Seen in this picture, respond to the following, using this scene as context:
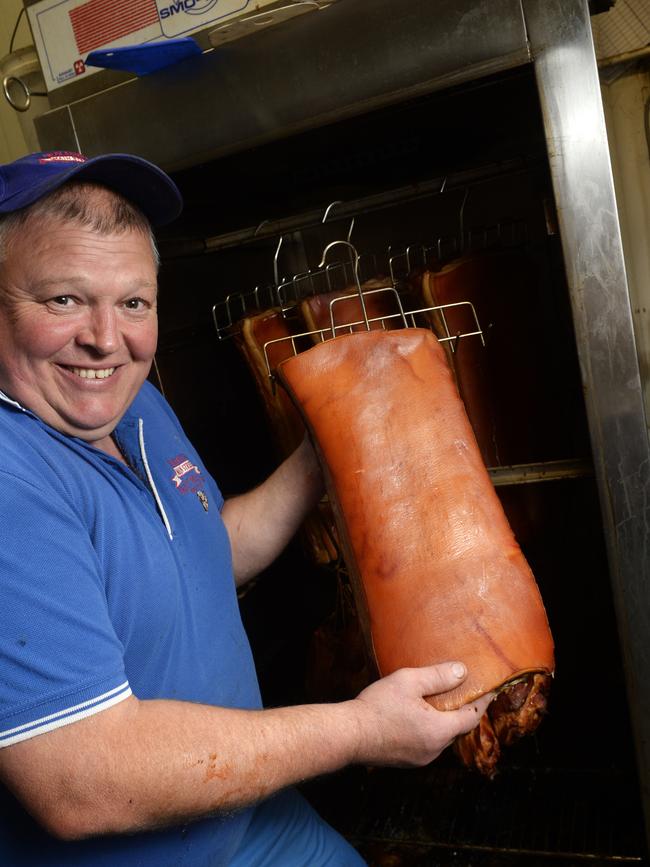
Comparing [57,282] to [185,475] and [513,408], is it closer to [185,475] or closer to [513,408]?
[185,475]

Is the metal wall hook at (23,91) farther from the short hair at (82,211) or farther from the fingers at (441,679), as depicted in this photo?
the fingers at (441,679)

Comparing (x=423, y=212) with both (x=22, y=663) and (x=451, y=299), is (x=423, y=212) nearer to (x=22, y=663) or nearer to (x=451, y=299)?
(x=451, y=299)

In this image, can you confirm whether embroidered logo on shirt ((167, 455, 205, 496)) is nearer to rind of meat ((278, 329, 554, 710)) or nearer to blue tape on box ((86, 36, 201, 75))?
rind of meat ((278, 329, 554, 710))

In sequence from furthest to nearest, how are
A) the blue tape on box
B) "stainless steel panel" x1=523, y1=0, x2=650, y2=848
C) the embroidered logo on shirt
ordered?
the embroidered logo on shirt, the blue tape on box, "stainless steel panel" x1=523, y1=0, x2=650, y2=848

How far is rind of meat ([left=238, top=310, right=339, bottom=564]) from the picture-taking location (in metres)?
1.89

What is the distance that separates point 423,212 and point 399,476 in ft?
4.06

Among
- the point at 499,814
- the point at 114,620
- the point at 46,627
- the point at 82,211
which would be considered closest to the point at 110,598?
the point at 114,620

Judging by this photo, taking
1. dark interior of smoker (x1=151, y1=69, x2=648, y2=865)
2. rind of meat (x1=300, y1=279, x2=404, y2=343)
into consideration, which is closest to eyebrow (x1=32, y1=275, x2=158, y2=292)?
dark interior of smoker (x1=151, y1=69, x2=648, y2=865)

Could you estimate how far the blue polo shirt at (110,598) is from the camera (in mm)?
948

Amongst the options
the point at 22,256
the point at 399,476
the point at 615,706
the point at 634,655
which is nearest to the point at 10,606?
the point at 22,256

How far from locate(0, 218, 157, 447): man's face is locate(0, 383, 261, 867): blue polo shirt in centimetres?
5

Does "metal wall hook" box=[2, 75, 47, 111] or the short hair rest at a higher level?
"metal wall hook" box=[2, 75, 47, 111]

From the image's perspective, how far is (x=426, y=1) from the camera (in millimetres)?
1263

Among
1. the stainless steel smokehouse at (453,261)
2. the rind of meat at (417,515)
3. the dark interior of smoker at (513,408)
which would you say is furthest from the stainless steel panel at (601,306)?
the dark interior of smoker at (513,408)
